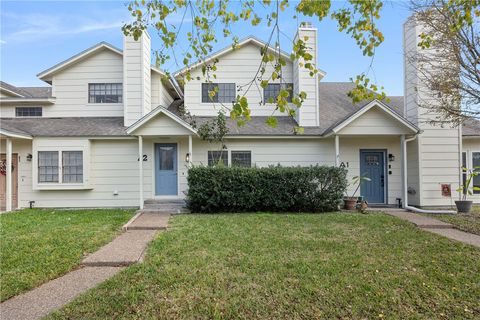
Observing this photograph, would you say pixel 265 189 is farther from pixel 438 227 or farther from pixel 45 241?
pixel 45 241

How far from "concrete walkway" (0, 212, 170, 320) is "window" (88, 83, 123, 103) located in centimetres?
740

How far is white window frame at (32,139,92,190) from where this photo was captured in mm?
10719

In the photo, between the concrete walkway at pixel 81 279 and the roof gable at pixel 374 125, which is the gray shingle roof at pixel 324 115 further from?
the concrete walkway at pixel 81 279

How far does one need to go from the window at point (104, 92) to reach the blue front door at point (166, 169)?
3181 millimetres

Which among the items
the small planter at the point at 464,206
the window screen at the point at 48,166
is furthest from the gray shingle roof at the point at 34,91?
the small planter at the point at 464,206

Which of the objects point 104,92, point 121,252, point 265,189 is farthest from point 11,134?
point 265,189

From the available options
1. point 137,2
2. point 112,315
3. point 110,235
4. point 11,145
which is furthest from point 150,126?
point 112,315

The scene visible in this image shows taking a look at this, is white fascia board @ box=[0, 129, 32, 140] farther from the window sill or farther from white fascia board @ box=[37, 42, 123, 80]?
white fascia board @ box=[37, 42, 123, 80]

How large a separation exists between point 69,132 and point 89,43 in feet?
13.5

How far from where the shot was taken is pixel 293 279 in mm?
4145

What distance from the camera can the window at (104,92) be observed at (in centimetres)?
1234

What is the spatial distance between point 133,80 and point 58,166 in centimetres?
434

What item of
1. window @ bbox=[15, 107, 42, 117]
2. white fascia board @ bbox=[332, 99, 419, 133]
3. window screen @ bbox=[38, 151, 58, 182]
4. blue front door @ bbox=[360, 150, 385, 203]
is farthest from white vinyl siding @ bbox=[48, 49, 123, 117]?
blue front door @ bbox=[360, 150, 385, 203]

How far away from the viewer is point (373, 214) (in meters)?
9.38
